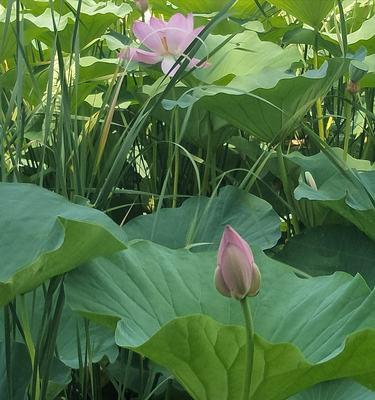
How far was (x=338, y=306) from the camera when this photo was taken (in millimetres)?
807

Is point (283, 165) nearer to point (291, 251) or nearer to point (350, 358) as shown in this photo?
point (291, 251)

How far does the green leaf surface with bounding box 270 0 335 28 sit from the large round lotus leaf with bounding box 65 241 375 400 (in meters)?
0.63

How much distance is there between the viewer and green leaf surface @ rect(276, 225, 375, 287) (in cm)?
110

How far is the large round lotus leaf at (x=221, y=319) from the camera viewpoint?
677mm

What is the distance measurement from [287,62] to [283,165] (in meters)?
0.27

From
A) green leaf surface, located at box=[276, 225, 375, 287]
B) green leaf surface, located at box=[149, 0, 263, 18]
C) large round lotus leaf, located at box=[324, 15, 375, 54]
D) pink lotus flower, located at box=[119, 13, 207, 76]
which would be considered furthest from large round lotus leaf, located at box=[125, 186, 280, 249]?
green leaf surface, located at box=[149, 0, 263, 18]

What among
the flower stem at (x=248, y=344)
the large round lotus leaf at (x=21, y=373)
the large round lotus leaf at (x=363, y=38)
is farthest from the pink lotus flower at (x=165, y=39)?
the flower stem at (x=248, y=344)

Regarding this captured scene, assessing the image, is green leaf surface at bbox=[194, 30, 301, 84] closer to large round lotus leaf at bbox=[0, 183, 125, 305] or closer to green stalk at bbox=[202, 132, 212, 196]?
green stalk at bbox=[202, 132, 212, 196]

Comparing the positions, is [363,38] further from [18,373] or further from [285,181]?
[18,373]

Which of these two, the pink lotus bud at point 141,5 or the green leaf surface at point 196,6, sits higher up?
the pink lotus bud at point 141,5

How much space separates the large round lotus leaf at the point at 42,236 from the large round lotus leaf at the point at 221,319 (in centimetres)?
5

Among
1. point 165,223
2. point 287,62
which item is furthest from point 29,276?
point 287,62

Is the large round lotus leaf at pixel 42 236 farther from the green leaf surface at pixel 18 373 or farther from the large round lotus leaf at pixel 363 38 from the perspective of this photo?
the large round lotus leaf at pixel 363 38

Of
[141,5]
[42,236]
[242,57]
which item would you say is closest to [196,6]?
[242,57]
